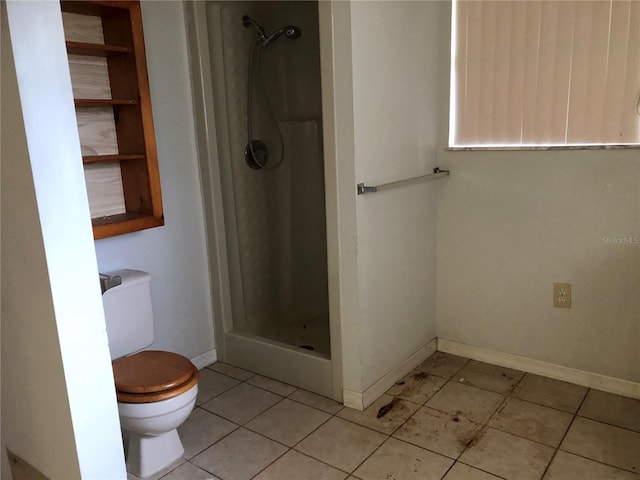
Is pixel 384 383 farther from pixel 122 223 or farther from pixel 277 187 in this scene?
pixel 122 223

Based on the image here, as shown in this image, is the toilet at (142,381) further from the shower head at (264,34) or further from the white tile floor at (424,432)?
the shower head at (264,34)

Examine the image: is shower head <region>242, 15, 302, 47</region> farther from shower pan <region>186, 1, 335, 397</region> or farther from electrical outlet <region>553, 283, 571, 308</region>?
electrical outlet <region>553, 283, 571, 308</region>

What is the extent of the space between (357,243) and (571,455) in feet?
3.69

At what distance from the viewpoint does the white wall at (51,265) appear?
4.04ft

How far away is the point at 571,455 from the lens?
193 centimetres

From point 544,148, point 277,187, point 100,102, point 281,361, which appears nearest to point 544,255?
point 544,148

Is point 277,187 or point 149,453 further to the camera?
point 277,187

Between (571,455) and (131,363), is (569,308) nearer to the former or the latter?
(571,455)

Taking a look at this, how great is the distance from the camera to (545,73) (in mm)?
2277

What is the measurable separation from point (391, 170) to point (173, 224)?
108 cm

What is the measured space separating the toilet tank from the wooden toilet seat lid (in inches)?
3.4

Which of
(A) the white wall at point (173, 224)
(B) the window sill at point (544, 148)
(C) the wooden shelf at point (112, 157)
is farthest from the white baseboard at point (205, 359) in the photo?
(B) the window sill at point (544, 148)

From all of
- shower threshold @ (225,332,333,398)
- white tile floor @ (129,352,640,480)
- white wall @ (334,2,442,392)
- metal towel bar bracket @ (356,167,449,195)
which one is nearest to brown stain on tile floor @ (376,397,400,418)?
white tile floor @ (129,352,640,480)

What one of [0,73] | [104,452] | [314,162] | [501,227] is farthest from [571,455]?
[0,73]
